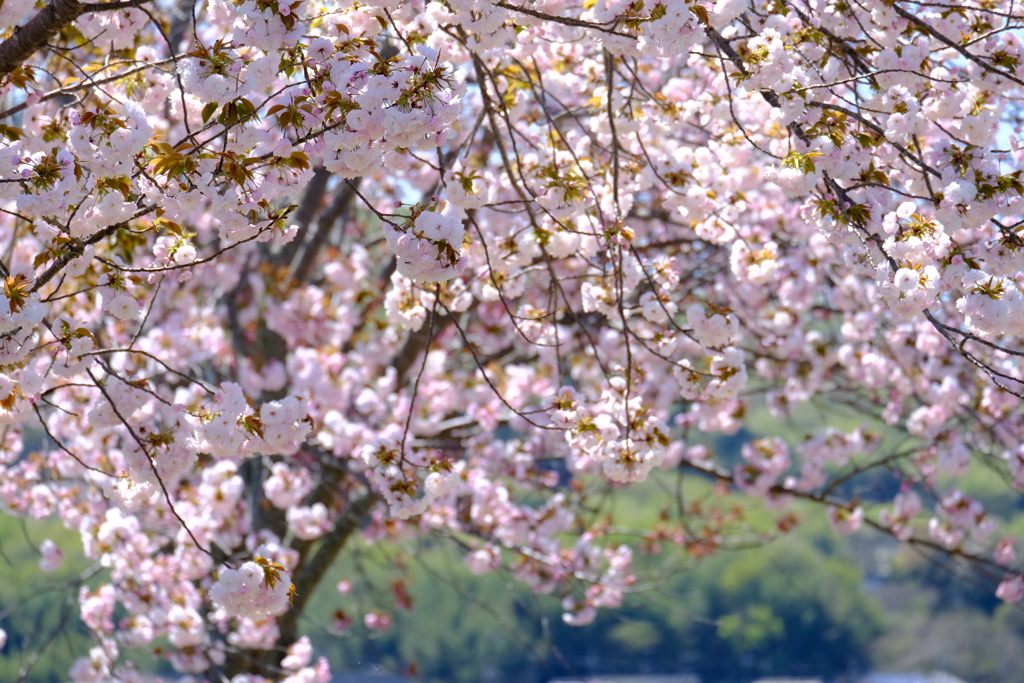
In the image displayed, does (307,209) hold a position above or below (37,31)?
above

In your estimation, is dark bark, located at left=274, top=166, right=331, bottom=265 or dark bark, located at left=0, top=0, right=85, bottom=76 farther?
dark bark, located at left=274, top=166, right=331, bottom=265

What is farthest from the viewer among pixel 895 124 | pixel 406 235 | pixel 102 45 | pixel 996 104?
pixel 102 45

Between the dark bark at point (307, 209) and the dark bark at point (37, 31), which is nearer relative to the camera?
A: the dark bark at point (37, 31)

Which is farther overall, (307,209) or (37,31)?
(307,209)

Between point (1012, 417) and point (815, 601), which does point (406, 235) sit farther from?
point (815, 601)

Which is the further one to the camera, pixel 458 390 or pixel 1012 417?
pixel 458 390

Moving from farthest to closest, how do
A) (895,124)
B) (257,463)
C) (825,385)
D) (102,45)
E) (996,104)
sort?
(825,385) < (257,463) < (102,45) < (996,104) < (895,124)

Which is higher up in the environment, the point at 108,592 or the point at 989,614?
the point at 989,614

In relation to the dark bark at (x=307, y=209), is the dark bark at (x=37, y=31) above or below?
A: below

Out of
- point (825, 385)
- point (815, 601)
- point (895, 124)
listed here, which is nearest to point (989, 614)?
point (815, 601)

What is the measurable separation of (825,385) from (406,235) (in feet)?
13.2

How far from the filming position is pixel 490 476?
18.6 ft

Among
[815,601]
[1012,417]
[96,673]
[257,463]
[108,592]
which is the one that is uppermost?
[815,601]

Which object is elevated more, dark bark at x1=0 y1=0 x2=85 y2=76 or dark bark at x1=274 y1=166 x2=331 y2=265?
dark bark at x1=274 y1=166 x2=331 y2=265
